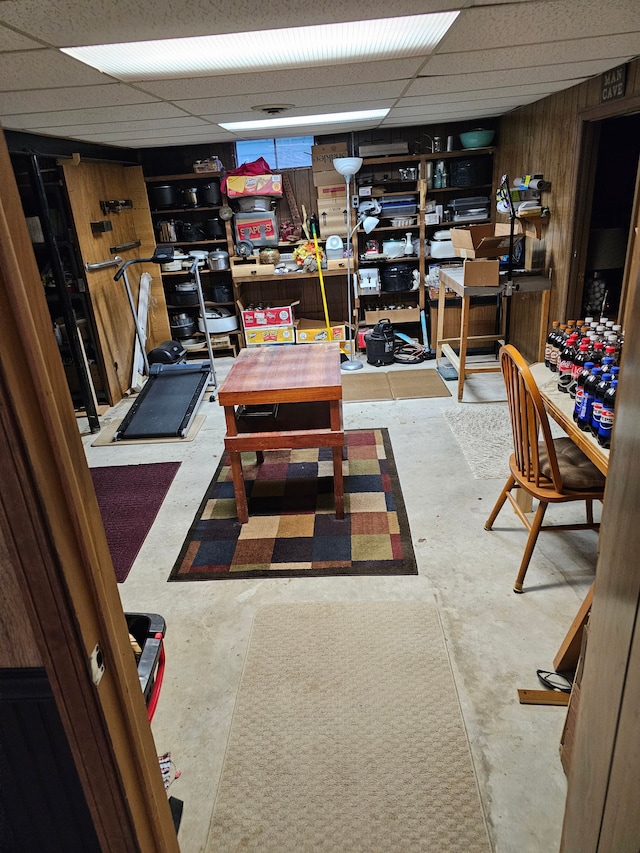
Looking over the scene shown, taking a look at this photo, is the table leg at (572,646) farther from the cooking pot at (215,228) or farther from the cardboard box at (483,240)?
the cooking pot at (215,228)

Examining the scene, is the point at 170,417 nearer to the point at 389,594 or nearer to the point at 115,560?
the point at 115,560

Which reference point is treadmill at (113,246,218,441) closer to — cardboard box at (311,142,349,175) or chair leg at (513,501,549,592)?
cardboard box at (311,142,349,175)

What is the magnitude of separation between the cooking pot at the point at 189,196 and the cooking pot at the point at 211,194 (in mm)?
92

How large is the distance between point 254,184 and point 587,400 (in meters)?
4.50

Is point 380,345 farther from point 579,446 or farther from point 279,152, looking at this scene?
point 579,446

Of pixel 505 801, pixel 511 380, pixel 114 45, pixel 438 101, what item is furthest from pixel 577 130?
pixel 505 801

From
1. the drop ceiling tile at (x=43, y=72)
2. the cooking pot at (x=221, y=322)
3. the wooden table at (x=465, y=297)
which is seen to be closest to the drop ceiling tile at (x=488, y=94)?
the wooden table at (x=465, y=297)

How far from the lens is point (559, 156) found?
4.07m

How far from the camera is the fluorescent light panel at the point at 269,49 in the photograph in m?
1.88

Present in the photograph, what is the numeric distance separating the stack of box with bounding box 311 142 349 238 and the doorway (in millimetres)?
2426

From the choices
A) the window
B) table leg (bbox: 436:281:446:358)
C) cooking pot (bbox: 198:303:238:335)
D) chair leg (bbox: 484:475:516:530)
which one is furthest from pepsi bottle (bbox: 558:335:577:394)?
the window

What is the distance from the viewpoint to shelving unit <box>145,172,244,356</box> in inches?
230

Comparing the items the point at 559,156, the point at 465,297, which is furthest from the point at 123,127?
the point at 559,156

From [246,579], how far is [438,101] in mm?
3530
